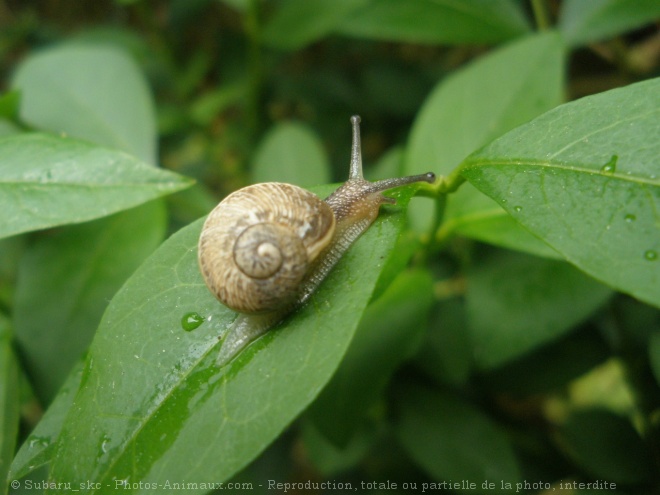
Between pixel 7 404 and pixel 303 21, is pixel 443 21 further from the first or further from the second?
pixel 7 404

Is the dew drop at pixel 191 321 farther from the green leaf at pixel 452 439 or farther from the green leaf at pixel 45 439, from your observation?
the green leaf at pixel 452 439

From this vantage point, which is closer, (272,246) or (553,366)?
(272,246)

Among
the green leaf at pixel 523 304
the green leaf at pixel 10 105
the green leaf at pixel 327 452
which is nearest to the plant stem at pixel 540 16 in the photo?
the green leaf at pixel 523 304

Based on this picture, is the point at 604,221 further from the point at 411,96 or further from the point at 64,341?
the point at 411,96

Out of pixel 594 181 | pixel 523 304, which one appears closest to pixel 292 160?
pixel 523 304

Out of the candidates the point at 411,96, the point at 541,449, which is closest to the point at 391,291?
the point at 541,449

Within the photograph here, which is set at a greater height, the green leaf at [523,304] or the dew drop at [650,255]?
the dew drop at [650,255]

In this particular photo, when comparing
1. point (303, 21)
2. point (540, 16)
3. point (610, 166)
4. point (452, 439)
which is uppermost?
point (540, 16)
